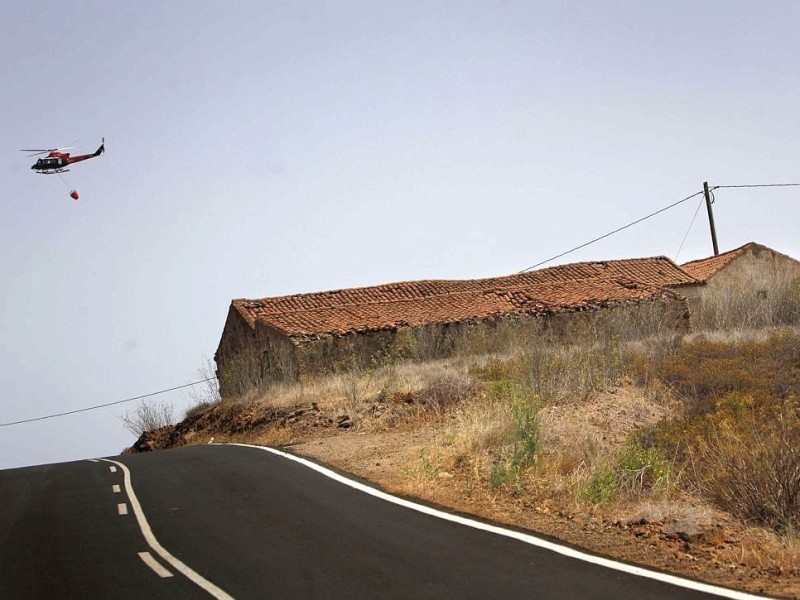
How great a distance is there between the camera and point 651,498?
11797 mm

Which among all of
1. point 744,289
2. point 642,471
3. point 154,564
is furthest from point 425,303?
point 154,564

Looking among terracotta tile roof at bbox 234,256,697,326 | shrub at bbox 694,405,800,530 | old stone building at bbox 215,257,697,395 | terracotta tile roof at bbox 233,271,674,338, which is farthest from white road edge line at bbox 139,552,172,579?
terracotta tile roof at bbox 234,256,697,326

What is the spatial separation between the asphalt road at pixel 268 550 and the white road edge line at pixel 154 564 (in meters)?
0.02

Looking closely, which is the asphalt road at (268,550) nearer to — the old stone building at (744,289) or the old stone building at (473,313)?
the old stone building at (473,313)

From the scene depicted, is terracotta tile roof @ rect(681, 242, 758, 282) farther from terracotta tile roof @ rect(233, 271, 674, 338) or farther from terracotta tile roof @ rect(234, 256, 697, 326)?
terracotta tile roof @ rect(233, 271, 674, 338)

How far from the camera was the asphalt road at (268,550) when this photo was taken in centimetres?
836

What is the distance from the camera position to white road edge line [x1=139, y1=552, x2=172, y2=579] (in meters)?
9.60

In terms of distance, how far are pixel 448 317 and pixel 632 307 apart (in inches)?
328

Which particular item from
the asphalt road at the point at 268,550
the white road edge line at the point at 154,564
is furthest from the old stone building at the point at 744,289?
the white road edge line at the point at 154,564

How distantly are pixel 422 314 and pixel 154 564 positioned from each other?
30764 millimetres

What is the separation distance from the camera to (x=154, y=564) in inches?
397

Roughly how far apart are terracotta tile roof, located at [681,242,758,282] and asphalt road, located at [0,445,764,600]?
3881 cm

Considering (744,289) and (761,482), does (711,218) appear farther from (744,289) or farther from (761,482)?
(761,482)

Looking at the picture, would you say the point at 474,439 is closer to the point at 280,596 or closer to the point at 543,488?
the point at 543,488
